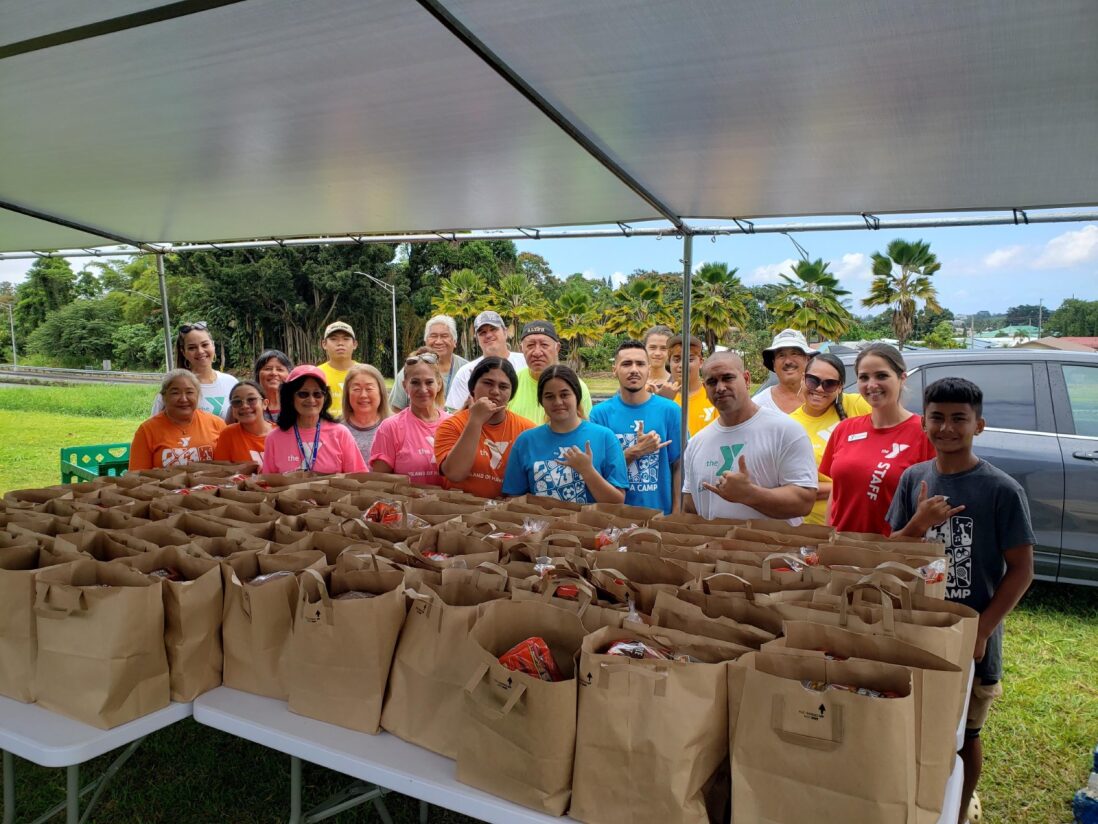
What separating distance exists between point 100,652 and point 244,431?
223cm

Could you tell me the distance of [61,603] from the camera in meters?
1.40

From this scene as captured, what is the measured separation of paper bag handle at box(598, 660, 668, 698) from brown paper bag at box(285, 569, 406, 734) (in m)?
0.47

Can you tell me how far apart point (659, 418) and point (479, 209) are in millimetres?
1745

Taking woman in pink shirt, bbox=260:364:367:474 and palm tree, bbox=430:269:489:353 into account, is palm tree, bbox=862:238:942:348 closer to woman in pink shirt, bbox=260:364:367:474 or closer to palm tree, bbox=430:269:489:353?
palm tree, bbox=430:269:489:353

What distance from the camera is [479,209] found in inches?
165

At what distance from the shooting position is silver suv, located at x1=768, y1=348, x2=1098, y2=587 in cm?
383

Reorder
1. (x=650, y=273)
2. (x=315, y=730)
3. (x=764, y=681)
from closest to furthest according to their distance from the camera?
1. (x=764, y=681)
2. (x=315, y=730)
3. (x=650, y=273)

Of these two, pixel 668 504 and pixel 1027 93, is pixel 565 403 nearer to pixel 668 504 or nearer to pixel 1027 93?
pixel 668 504

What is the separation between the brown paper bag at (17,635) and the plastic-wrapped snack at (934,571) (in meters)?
1.98

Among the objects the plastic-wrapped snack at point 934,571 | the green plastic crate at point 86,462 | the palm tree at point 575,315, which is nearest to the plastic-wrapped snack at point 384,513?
the plastic-wrapped snack at point 934,571

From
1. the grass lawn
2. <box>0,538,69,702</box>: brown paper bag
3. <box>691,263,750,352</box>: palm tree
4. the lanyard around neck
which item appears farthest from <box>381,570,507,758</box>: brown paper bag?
<box>691,263,750,352</box>: palm tree

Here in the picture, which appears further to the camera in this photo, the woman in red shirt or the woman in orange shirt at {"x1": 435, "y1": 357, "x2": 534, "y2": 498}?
the woman in orange shirt at {"x1": 435, "y1": 357, "x2": 534, "y2": 498}

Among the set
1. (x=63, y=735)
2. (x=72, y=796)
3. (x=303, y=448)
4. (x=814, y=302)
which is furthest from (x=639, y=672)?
(x=814, y=302)

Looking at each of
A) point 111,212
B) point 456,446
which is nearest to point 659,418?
point 456,446
